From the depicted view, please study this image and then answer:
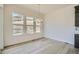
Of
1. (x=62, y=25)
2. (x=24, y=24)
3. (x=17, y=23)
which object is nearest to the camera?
(x=17, y=23)

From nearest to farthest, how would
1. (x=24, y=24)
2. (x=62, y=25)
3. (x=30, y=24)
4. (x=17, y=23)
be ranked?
(x=17, y=23) → (x=24, y=24) → (x=30, y=24) → (x=62, y=25)

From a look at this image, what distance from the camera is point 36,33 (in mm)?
3316

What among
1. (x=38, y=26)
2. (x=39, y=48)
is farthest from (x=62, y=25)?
(x=39, y=48)

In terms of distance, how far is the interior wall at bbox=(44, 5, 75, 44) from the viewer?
143 inches

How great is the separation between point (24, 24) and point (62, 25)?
198 centimetres

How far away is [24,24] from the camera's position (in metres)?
2.92

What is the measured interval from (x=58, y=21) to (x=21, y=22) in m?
1.77

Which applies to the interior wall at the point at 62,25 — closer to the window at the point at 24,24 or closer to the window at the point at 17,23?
the window at the point at 24,24

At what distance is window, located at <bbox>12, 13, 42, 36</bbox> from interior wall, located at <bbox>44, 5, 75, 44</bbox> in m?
0.42

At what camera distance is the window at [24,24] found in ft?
8.92

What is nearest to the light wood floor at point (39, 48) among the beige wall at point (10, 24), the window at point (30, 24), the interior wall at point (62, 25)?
the beige wall at point (10, 24)

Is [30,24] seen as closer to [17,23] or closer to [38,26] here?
[38,26]

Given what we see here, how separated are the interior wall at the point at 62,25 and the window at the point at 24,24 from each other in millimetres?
420
